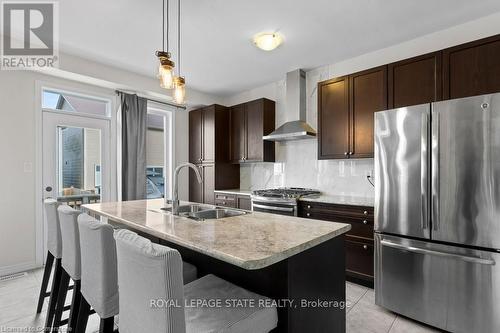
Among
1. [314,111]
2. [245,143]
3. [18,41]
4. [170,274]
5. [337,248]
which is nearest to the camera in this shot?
[170,274]

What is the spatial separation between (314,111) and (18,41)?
3739mm

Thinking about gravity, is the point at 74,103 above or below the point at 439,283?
above

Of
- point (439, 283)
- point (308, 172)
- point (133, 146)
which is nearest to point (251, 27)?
point (308, 172)

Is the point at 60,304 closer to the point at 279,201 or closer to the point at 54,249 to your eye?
the point at 54,249

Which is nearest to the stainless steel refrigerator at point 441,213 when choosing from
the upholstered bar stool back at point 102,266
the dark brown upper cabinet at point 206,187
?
the upholstered bar stool back at point 102,266

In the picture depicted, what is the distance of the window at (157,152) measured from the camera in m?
4.51

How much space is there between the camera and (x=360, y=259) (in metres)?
2.66

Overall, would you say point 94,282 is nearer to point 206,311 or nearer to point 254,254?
point 206,311

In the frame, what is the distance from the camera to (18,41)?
282 cm

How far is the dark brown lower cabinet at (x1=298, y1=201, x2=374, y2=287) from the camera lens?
2590 millimetres

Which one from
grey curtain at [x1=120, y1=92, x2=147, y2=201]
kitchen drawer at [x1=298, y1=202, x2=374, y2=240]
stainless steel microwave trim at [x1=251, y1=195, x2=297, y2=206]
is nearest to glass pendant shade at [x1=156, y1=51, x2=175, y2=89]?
stainless steel microwave trim at [x1=251, y1=195, x2=297, y2=206]

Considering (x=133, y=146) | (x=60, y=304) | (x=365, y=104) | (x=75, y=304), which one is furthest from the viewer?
(x=133, y=146)

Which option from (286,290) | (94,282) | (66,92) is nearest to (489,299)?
(286,290)

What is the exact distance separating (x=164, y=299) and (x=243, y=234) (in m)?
0.53
